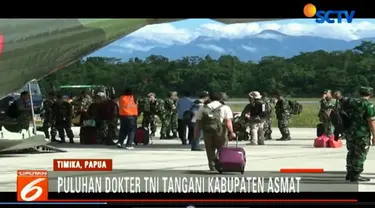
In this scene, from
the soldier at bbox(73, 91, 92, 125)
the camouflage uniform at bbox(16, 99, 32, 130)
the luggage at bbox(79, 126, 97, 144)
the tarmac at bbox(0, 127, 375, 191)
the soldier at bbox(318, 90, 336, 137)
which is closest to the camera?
the tarmac at bbox(0, 127, 375, 191)

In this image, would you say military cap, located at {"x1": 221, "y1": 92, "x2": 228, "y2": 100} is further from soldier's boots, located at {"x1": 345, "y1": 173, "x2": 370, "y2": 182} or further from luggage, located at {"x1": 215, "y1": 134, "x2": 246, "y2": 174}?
soldier's boots, located at {"x1": 345, "y1": 173, "x2": 370, "y2": 182}

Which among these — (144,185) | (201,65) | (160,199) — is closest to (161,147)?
(201,65)

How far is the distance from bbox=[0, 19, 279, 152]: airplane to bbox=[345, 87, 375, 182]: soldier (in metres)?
3.42

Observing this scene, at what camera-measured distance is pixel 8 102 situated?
16.9 m

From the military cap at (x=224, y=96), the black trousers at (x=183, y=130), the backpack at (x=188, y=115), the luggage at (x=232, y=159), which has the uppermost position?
the military cap at (x=224, y=96)

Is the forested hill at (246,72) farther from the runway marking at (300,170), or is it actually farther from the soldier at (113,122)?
the soldier at (113,122)

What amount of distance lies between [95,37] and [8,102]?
5.02 m

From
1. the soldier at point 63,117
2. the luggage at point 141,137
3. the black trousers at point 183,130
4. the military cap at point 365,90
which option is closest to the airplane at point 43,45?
the military cap at point 365,90

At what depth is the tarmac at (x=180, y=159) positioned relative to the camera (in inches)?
470

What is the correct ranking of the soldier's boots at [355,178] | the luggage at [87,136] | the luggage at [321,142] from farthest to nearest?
the luggage at [87,136], the luggage at [321,142], the soldier's boots at [355,178]

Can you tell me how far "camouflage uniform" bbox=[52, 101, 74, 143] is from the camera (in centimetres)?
1811
